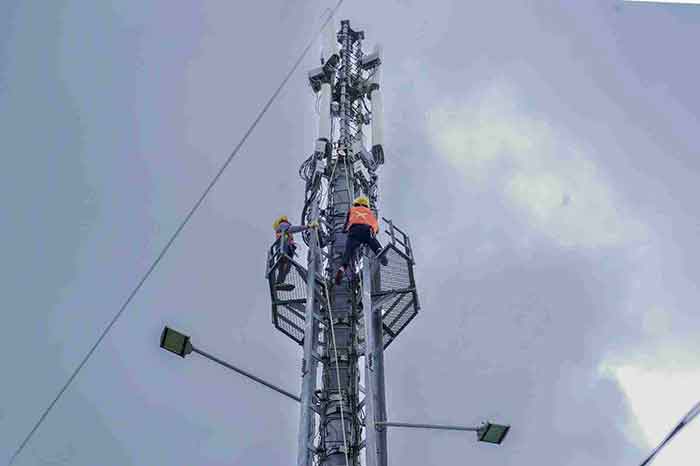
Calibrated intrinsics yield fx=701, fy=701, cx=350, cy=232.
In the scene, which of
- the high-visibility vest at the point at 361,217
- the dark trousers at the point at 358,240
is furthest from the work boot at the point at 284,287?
the high-visibility vest at the point at 361,217

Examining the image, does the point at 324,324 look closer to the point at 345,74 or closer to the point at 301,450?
the point at 301,450

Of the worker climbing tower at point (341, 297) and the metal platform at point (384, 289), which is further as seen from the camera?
the metal platform at point (384, 289)

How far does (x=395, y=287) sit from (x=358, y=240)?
55.6 inches

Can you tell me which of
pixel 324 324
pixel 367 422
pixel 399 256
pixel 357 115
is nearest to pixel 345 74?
pixel 357 115

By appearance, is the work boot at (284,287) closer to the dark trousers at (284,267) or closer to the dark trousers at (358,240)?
the dark trousers at (284,267)

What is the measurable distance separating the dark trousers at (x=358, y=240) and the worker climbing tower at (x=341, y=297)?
0.19 meters

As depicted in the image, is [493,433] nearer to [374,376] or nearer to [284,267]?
[374,376]

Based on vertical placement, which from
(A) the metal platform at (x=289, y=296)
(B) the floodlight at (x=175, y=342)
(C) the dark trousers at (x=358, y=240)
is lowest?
(B) the floodlight at (x=175, y=342)

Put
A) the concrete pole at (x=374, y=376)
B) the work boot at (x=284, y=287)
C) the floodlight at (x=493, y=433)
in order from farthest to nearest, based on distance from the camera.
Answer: the work boot at (x=284, y=287), the concrete pole at (x=374, y=376), the floodlight at (x=493, y=433)

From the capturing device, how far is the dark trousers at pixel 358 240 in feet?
45.3

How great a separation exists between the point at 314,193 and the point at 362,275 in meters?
3.43

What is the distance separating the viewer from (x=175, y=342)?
1155 centimetres

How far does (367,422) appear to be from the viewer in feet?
37.4

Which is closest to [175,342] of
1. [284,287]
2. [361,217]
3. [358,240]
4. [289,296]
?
[284,287]
